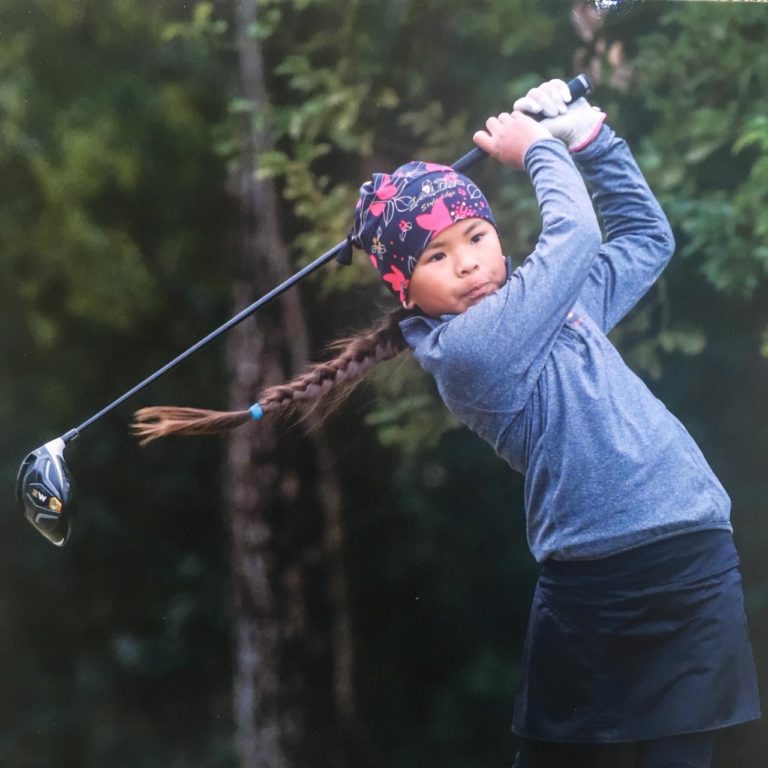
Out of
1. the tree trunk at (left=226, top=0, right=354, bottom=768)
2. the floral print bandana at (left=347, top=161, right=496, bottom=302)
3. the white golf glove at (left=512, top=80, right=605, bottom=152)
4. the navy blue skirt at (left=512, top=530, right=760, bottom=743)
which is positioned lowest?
the navy blue skirt at (left=512, top=530, right=760, bottom=743)

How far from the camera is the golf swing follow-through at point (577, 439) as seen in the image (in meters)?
2.25

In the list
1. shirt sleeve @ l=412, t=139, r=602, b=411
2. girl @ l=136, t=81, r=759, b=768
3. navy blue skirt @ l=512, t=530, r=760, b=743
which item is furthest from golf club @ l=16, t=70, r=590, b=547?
navy blue skirt @ l=512, t=530, r=760, b=743

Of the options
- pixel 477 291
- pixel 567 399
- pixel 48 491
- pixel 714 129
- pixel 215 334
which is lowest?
pixel 567 399

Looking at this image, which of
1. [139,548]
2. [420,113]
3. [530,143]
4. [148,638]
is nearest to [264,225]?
[420,113]

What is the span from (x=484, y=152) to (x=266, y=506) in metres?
0.96

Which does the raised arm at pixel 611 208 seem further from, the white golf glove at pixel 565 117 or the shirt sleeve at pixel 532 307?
the shirt sleeve at pixel 532 307

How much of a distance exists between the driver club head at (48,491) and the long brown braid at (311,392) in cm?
19

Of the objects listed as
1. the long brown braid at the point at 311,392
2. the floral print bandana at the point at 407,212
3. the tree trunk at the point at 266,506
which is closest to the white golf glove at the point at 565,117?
the floral print bandana at the point at 407,212

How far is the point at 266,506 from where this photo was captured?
8.47 ft

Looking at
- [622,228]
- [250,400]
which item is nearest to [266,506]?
[250,400]

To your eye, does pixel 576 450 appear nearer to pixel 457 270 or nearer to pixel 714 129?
pixel 457 270

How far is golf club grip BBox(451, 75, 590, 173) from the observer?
2.43m

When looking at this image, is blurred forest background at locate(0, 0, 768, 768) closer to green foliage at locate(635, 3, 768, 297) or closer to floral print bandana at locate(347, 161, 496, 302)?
green foliage at locate(635, 3, 768, 297)

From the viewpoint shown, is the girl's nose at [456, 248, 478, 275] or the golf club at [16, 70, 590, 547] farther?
the golf club at [16, 70, 590, 547]
